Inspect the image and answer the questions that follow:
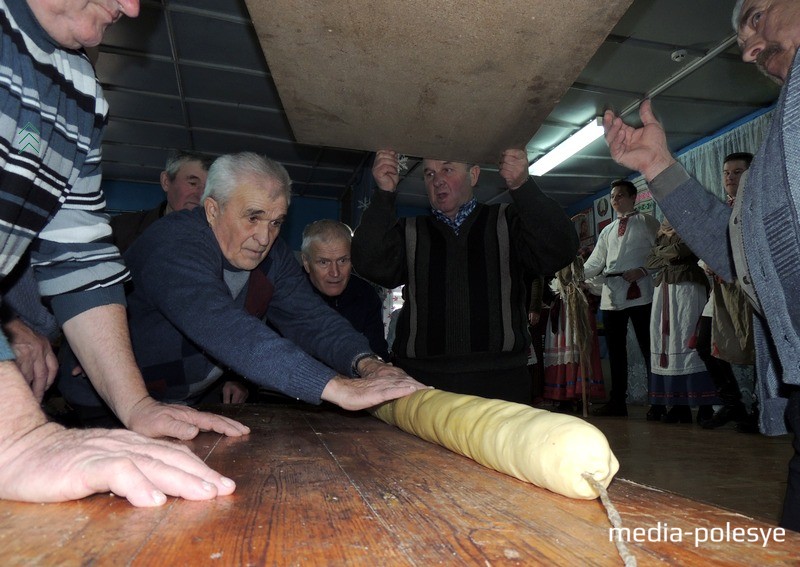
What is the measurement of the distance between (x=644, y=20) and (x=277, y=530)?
15.6 feet

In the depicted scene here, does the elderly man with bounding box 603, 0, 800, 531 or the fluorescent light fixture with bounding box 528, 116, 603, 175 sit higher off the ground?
the fluorescent light fixture with bounding box 528, 116, 603, 175

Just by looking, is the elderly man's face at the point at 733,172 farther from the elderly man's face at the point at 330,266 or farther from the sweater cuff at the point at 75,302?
the sweater cuff at the point at 75,302

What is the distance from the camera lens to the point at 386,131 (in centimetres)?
158

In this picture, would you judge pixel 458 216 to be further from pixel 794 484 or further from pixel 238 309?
pixel 794 484

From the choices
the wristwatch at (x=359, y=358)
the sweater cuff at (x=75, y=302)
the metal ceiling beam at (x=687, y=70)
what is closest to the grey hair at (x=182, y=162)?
the wristwatch at (x=359, y=358)

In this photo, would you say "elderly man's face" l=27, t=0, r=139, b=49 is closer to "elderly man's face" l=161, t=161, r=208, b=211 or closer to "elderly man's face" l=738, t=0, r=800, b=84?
"elderly man's face" l=738, t=0, r=800, b=84

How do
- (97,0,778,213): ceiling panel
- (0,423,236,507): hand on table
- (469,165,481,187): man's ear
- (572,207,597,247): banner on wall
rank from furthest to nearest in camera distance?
(572,207,597,247): banner on wall < (469,165,481,187): man's ear < (97,0,778,213): ceiling panel < (0,423,236,507): hand on table

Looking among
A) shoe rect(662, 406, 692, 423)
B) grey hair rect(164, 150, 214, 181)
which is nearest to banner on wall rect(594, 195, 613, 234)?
shoe rect(662, 406, 692, 423)

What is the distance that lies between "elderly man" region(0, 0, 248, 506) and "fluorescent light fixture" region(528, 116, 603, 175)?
5.21m

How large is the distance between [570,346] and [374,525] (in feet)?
17.8

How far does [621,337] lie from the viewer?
507cm

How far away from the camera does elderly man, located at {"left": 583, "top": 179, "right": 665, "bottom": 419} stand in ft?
16.3

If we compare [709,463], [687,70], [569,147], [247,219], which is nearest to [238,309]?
[247,219]

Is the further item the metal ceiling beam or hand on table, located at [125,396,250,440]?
the metal ceiling beam
